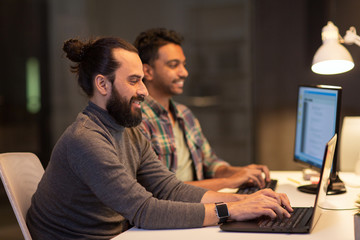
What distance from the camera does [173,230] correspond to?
1727 millimetres

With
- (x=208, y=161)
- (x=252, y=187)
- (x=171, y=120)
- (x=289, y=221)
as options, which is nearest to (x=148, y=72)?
(x=171, y=120)

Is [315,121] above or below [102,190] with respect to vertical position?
above

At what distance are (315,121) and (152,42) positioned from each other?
101 cm

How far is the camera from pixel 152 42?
9.52 feet

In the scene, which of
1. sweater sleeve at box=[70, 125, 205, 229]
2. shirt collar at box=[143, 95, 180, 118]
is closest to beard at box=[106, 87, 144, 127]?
sweater sleeve at box=[70, 125, 205, 229]

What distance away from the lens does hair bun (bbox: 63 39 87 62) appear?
2000mm

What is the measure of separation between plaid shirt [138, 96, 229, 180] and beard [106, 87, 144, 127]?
0.63 metres

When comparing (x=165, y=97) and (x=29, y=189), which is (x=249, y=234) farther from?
(x=165, y=97)

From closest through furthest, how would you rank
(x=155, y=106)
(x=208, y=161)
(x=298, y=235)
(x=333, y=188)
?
(x=298, y=235), (x=333, y=188), (x=155, y=106), (x=208, y=161)

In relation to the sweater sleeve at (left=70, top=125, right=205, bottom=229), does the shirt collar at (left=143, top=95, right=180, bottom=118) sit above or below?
above

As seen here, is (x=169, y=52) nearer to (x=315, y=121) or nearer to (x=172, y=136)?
(x=172, y=136)

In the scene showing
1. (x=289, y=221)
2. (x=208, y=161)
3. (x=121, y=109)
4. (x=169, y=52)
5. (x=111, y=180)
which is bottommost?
(x=208, y=161)

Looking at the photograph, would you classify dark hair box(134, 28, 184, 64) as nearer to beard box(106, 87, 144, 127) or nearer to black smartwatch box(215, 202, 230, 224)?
beard box(106, 87, 144, 127)

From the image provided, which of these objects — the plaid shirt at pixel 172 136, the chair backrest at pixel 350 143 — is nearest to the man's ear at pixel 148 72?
the plaid shirt at pixel 172 136
